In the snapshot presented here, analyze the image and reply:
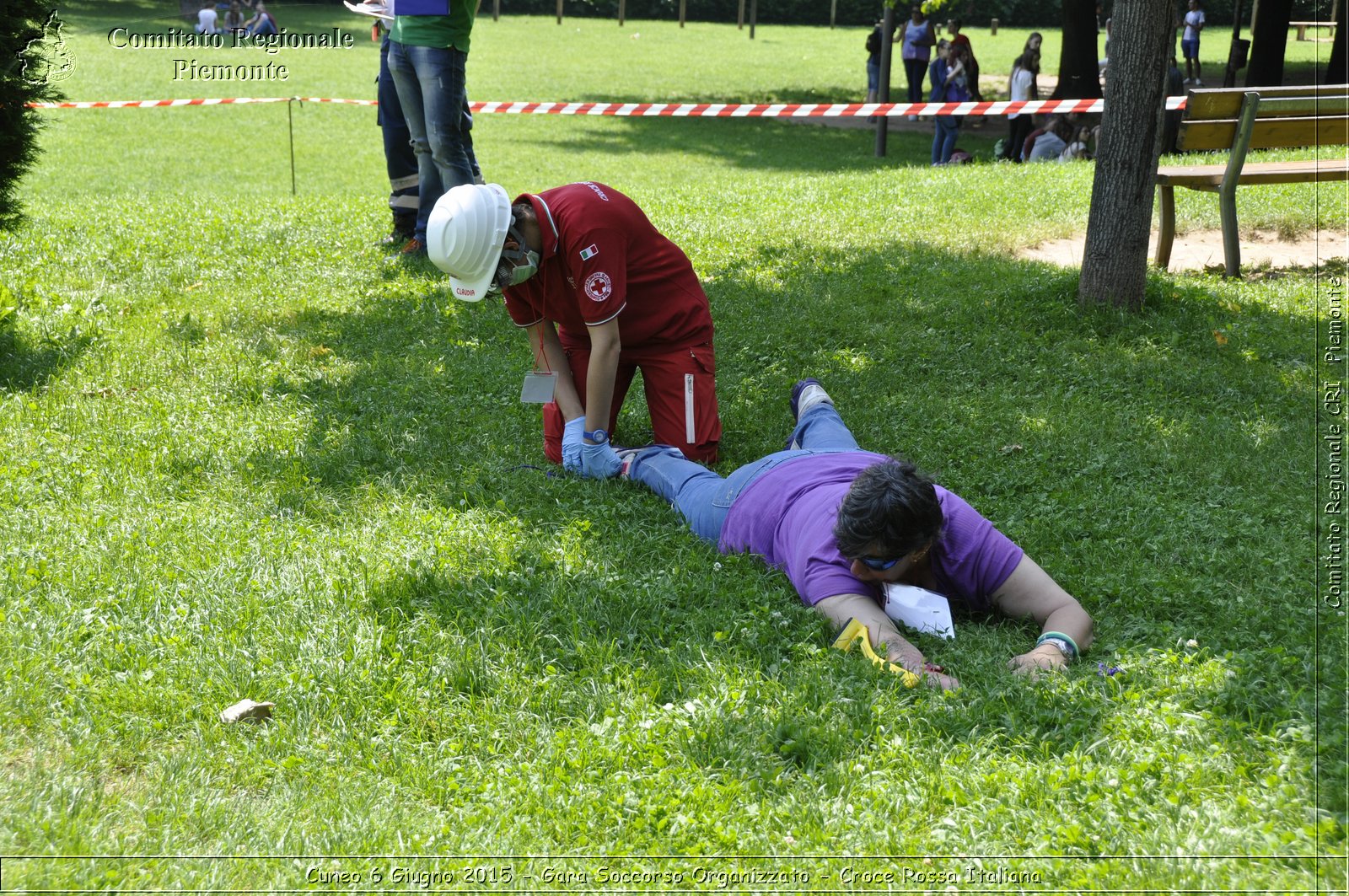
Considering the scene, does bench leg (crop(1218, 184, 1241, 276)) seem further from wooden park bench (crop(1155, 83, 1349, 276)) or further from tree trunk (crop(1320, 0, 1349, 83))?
tree trunk (crop(1320, 0, 1349, 83))

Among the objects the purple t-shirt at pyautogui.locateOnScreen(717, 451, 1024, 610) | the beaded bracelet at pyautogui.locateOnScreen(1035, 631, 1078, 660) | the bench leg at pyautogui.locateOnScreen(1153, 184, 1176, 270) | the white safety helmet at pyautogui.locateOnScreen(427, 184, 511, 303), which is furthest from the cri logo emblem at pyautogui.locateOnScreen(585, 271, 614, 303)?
the bench leg at pyautogui.locateOnScreen(1153, 184, 1176, 270)

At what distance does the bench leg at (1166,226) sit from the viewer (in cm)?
784

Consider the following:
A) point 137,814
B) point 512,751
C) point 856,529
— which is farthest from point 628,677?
point 137,814

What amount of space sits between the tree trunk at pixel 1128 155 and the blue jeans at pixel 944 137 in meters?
8.94

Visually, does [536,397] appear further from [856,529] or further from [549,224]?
[856,529]

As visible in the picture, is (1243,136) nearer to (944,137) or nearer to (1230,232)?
(1230,232)

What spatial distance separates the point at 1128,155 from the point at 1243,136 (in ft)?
5.68

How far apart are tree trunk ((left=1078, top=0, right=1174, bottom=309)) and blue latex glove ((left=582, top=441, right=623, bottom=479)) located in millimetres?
3396

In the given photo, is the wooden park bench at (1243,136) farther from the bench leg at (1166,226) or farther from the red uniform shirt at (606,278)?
the red uniform shirt at (606,278)

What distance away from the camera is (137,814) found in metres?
2.77

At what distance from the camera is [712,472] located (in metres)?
4.88

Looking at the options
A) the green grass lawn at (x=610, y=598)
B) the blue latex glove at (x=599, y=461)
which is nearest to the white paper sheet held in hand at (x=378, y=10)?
the green grass lawn at (x=610, y=598)

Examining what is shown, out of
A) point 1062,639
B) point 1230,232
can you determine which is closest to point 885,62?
point 1230,232

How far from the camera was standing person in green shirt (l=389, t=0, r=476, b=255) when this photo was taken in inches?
304
